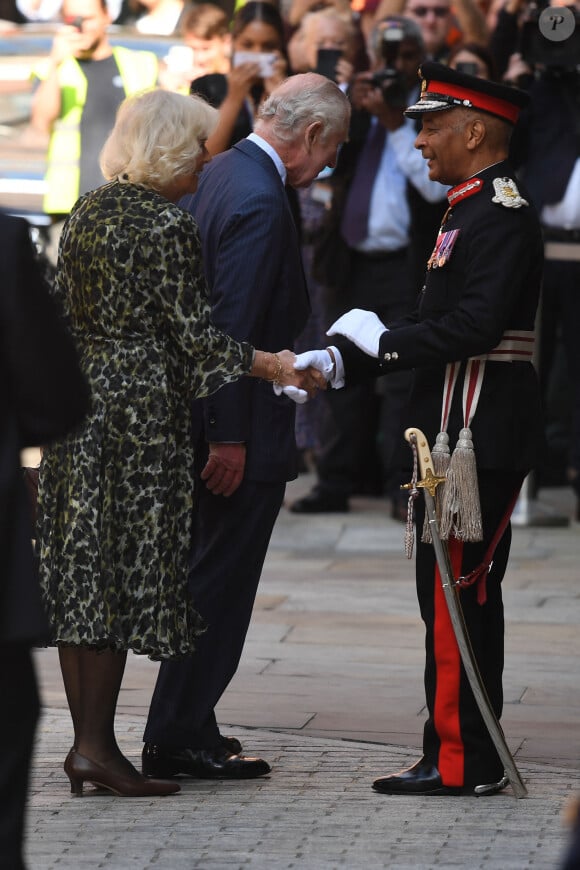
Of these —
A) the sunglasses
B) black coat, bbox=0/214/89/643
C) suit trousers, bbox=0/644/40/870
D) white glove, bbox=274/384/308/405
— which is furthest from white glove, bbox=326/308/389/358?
the sunglasses

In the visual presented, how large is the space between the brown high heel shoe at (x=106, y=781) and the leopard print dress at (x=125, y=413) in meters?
0.33

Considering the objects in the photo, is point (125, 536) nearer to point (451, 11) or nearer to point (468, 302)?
point (468, 302)

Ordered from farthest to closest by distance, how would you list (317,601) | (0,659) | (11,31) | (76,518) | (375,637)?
(11,31), (317,601), (375,637), (76,518), (0,659)

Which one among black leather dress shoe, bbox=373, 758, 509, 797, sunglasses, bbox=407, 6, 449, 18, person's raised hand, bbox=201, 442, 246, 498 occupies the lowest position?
black leather dress shoe, bbox=373, 758, 509, 797

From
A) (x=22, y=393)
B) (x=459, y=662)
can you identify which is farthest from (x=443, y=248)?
(x=22, y=393)

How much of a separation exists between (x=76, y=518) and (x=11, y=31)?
757cm

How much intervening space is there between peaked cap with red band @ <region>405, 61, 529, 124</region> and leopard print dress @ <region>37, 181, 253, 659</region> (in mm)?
691

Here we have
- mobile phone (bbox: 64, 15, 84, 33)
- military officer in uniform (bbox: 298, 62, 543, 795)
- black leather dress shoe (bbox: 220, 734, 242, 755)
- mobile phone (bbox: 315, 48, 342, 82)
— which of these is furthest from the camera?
mobile phone (bbox: 64, 15, 84, 33)

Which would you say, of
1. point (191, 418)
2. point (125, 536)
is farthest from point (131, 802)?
point (191, 418)

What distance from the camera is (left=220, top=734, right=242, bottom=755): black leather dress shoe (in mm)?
4598

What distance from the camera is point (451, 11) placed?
9.49 meters

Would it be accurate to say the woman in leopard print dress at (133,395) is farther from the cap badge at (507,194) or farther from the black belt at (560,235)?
the black belt at (560,235)

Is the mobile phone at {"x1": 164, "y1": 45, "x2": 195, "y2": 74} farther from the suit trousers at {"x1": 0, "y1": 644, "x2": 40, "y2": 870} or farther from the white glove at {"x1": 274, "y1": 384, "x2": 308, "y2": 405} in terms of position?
the suit trousers at {"x1": 0, "y1": 644, "x2": 40, "y2": 870}

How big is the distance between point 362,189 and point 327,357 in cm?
408
